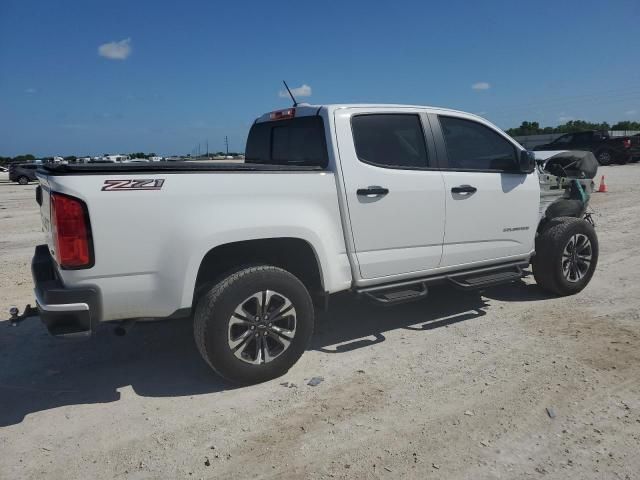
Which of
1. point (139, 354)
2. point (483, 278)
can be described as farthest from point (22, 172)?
point (483, 278)

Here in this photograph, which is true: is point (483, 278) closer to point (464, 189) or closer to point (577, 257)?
point (464, 189)

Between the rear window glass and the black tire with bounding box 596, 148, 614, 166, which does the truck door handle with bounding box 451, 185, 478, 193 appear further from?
the black tire with bounding box 596, 148, 614, 166

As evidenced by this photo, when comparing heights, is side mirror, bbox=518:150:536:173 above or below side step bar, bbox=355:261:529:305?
above

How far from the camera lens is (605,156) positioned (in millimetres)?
27672

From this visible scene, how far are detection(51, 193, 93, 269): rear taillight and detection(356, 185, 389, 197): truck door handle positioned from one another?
194cm

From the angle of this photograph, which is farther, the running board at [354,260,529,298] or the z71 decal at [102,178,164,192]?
the running board at [354,260,529,298]

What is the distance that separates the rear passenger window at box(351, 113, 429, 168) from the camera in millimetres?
4055

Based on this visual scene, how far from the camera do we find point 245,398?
136 inches

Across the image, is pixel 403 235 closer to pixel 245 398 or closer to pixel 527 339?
pixel 527 339

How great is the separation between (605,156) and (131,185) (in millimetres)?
30149

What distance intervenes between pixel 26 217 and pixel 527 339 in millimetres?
12081

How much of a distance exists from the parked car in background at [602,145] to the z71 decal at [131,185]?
28000 millimetres

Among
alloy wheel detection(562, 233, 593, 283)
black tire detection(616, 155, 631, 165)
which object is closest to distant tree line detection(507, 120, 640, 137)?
black tire detection(616, 155, 631, 165)

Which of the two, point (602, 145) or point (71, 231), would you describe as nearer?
point (71, 231)
